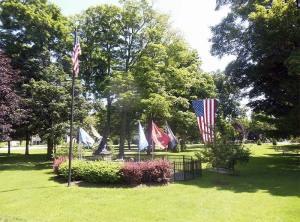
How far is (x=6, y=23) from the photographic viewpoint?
37000mm

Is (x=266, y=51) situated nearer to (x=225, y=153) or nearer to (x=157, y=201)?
(x=225, y=153)

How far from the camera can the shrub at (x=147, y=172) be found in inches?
733

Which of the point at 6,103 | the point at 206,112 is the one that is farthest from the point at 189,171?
the point at 6,103

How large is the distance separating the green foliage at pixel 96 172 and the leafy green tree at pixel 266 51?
497 inches

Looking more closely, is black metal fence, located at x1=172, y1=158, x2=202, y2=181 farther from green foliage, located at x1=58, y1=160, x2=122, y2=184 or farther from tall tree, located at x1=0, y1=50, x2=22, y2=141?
tall tree, located at x1=0, y1=50, x2=22, y2=141

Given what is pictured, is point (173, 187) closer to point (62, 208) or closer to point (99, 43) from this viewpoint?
point (62, 208)

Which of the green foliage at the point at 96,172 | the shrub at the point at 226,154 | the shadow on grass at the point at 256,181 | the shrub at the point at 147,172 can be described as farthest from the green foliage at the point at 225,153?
the green foliage at the point at 96,172

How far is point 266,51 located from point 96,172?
15.8 m

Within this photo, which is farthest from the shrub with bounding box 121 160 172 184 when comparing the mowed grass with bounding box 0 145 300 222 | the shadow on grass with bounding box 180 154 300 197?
the shadow on grass with bounding box 180 154 300 197

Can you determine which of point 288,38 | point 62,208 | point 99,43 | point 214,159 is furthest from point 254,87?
point 62,208

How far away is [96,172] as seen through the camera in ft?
62.7

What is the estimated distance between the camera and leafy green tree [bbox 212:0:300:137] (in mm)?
25641

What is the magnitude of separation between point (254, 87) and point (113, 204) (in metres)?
25.0

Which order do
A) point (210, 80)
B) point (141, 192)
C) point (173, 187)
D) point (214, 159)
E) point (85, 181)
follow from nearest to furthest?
point (141, 192), point (173, 187), point (85, 181), point (214, 159), point (210, 80)
